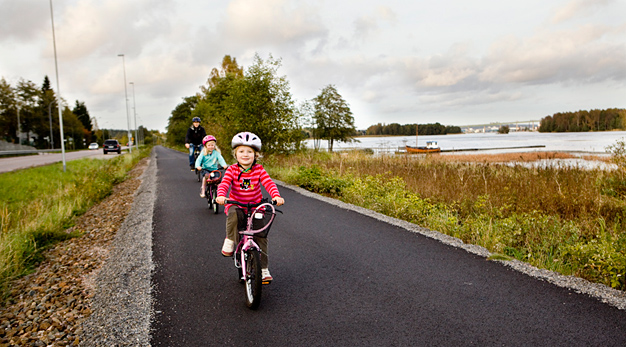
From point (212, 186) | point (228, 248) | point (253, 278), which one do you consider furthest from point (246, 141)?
point (212, 186)

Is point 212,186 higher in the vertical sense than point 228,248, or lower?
higher

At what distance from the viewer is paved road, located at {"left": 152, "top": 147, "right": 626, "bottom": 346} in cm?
304

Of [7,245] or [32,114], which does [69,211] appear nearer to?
[7,245]

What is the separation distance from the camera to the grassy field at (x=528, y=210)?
4.66 meters

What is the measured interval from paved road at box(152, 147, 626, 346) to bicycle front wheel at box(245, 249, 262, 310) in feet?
0.38

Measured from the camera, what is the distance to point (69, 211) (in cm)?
936

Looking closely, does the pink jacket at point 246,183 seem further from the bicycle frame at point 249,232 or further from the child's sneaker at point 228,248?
the child's sneaker at point 228,248

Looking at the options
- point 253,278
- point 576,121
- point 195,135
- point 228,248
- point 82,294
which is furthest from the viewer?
point 576,121

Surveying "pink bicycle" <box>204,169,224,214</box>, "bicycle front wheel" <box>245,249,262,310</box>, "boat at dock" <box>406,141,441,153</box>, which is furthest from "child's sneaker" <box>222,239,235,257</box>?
"boat at dock" <box>406,141,441,153</box>

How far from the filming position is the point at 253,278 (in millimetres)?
3594

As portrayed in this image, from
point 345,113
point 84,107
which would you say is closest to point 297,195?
point 345,113

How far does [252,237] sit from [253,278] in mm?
416

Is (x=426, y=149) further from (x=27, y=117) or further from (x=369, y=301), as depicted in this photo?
(x=27, y=117)

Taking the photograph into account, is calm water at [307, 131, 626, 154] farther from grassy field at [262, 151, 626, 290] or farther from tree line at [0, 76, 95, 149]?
tree line at [0, 76, 95, 149]
